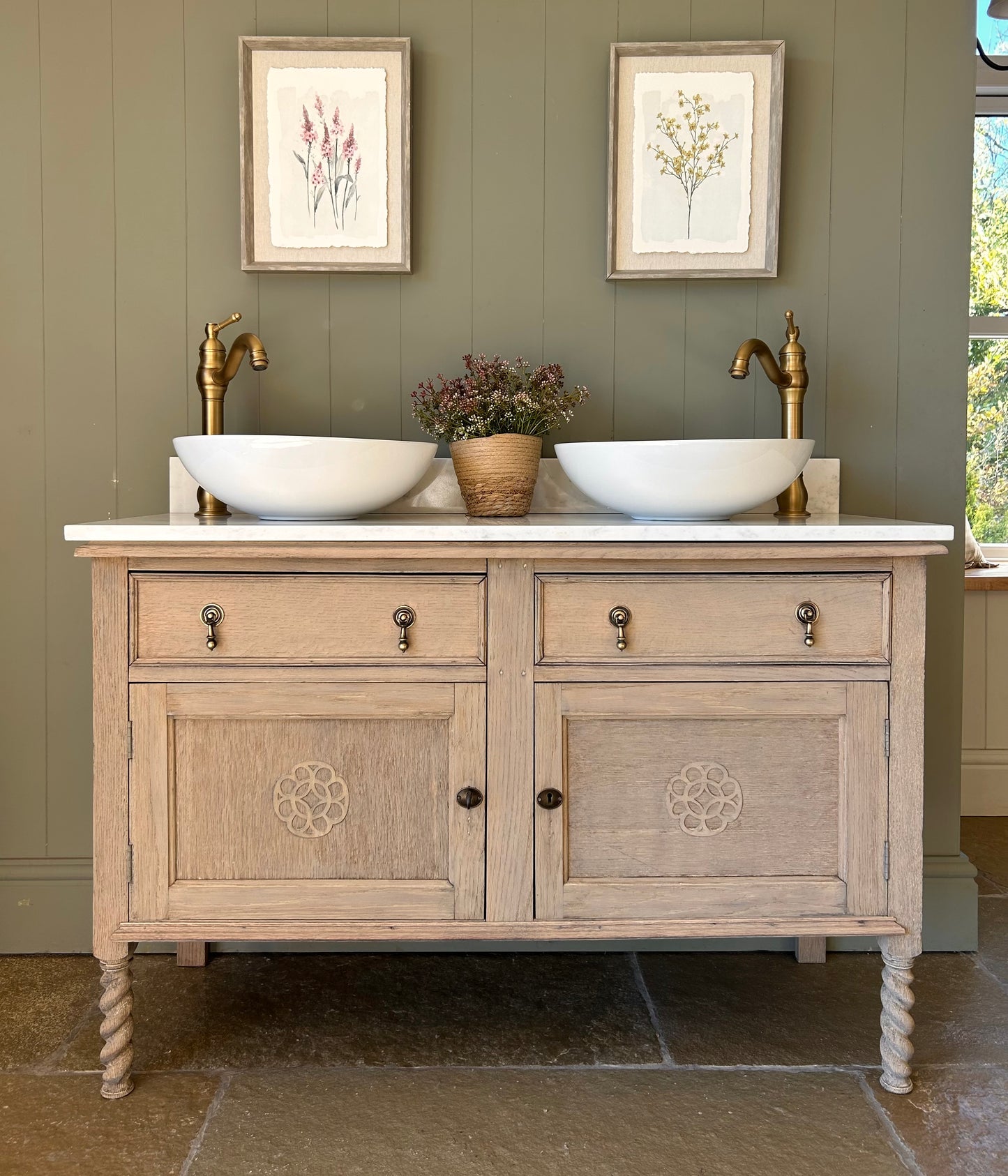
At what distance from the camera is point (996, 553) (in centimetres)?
297

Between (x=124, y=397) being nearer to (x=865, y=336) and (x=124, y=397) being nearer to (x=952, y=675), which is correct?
(x=865, y=336)

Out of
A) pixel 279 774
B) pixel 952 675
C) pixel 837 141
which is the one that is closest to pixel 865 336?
pixel 837 141

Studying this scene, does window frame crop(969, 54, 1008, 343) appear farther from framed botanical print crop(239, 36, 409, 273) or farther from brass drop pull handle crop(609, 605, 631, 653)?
brass drop pull handle crop(609, 605, 631, 653)

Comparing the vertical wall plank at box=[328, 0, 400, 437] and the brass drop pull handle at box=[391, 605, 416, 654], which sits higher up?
the vertical wall plank at box=[328, 0, 400, 437]

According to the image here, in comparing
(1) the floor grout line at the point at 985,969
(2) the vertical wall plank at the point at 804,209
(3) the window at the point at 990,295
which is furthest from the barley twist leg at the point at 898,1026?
(3) the window at the point at 990,295

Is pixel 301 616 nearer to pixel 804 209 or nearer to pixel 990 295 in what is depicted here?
pixel 804 209

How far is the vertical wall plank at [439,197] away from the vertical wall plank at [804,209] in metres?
0.59

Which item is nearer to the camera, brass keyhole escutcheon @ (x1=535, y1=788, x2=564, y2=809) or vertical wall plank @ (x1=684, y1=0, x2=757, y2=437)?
brass keyhole escutcheon @ (x1=535, y1=788, x2=564, y2=809)

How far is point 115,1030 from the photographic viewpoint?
1468 millimetres

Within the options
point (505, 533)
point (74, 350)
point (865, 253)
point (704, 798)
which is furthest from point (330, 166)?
point (704, 798)

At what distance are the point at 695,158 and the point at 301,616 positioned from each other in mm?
1188

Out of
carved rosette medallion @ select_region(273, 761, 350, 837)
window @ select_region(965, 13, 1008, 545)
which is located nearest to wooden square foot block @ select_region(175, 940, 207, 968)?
Answer: carved rosette medallion @ select_region(273, 761, 350, 837)

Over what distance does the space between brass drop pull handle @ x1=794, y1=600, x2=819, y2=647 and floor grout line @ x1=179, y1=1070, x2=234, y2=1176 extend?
1.10 meters

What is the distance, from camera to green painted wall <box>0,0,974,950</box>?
1.89 metres
